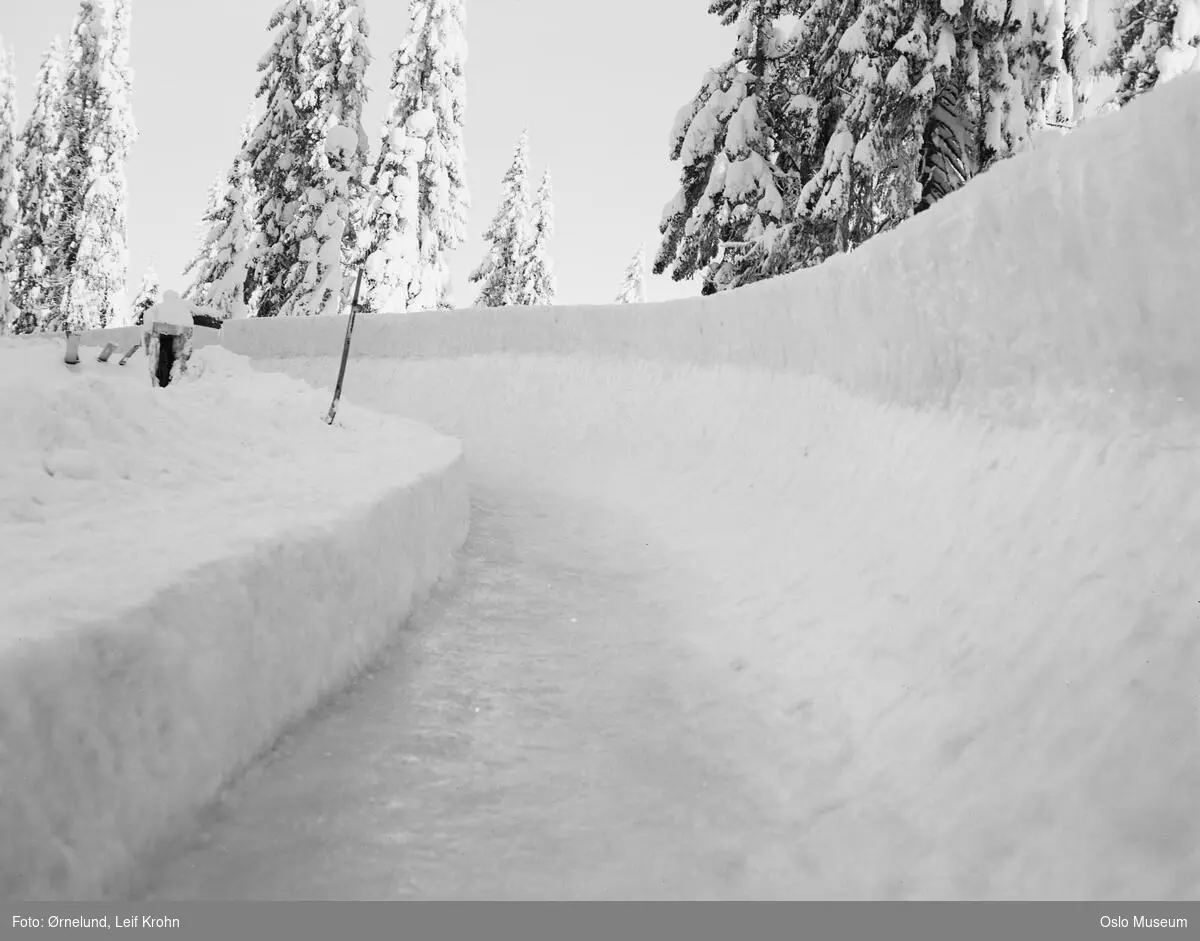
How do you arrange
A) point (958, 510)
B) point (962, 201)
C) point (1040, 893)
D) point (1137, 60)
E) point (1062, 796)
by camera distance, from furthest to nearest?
point (1137, 60) → point (962, 201) → point (958, 510) → point (1062, 796) → point (1040, 893)

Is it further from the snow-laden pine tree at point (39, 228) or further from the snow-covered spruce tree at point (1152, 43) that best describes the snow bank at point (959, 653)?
the snow-laden pine tree at point (39, 228)

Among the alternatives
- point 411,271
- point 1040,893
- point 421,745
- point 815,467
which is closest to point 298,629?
point 421,745

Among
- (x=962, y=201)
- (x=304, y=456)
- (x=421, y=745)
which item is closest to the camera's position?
(x=421, y=745)

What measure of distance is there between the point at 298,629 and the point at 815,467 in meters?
4.74

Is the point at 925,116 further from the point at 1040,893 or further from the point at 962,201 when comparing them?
the point at 1040,893

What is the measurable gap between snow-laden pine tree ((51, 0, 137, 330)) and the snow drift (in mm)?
36640

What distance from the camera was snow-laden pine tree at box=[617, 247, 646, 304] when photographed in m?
49.3

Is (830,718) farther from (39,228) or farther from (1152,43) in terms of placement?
(39,228)

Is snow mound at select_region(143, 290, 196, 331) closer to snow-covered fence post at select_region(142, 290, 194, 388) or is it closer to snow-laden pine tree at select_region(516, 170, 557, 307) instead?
snow-covered fence post at select_region(142, 290, 194, 388)

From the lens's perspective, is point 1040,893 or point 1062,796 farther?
point 1062,796

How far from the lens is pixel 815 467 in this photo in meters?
7.05

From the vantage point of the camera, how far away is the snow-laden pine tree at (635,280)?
162ft

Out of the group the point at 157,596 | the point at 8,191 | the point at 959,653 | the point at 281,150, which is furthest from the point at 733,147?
the point at 8,191

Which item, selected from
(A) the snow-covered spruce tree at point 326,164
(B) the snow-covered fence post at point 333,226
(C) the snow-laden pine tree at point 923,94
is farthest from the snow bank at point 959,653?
(A) the snow-covered spruce tree at point 326,164
